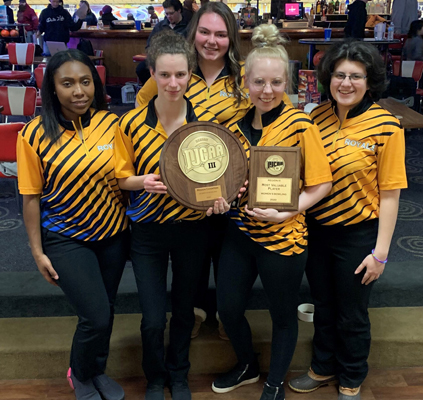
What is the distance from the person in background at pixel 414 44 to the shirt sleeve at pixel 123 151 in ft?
20.9

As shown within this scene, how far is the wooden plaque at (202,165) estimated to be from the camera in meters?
1.70

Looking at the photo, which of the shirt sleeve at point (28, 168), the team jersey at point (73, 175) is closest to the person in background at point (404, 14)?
the team jersey at point (73, 175)

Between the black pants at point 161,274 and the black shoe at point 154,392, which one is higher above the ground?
the black pants at point 161,274

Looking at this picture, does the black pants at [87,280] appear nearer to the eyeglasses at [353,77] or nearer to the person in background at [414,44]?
the eyeglasses at [353,77]

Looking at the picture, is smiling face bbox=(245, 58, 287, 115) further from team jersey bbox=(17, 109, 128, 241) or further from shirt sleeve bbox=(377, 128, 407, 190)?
team jersey bbox=(17, 109, 128, 241)

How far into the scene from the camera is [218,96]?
6.66ft

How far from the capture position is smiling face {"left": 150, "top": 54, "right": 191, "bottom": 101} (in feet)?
5.49

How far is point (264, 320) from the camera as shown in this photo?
246 centimetres

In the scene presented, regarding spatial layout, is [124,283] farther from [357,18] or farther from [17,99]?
[357,18]

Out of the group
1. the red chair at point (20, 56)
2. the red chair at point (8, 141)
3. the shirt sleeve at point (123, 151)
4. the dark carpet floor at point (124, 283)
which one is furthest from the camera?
the red chair at point (20, 56)

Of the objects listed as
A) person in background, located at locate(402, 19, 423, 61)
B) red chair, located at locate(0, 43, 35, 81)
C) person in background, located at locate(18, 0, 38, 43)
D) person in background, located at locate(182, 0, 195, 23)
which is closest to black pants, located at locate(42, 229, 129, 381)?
red chair, located at locate(0, 43, 35, 81)

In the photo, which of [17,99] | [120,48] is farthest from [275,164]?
[120,48]

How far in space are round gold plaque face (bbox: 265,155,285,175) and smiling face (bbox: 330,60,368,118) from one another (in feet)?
1.13

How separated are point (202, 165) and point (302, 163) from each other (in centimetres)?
35
